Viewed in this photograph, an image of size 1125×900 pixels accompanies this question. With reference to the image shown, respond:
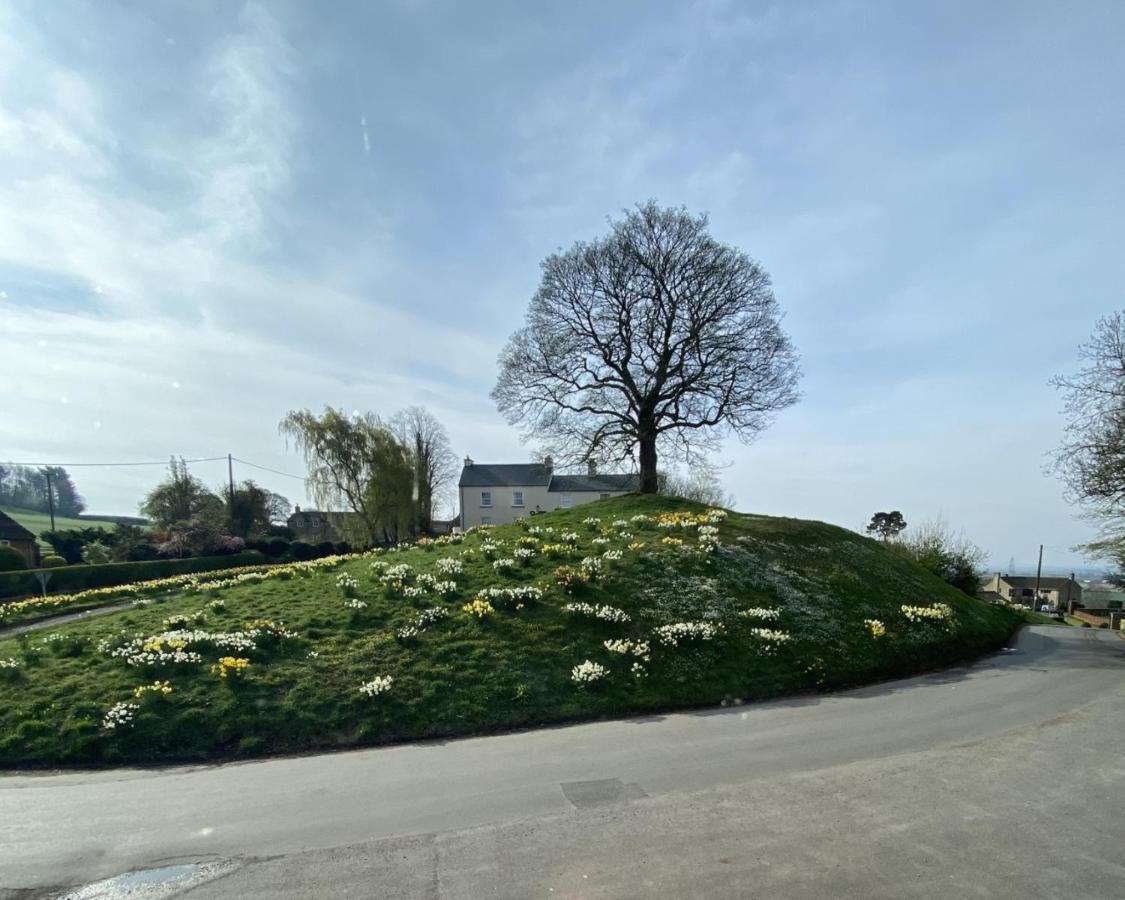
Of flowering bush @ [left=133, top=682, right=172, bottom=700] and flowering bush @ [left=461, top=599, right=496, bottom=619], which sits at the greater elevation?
flowering bush @ [left=461, top=599, right=496, bottom=619]

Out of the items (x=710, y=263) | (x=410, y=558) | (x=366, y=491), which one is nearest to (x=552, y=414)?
(x=710, y=263)

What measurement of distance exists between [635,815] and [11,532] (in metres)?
49.6

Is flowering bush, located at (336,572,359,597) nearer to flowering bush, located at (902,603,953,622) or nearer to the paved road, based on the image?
the paved road

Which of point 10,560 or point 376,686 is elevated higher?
point 376,686

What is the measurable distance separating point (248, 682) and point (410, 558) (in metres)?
8.53

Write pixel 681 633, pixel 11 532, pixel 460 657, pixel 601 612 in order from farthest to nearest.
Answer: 1. pixel 11 532
2. pixel 601 612
3. pixel 681 633
4. pixel 460 657

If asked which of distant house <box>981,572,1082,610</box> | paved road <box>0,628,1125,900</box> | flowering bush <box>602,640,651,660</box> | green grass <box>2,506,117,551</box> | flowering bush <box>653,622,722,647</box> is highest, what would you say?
green grass <box>2,506,117,551</box>

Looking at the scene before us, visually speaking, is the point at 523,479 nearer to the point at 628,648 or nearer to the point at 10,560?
the point at 10,560

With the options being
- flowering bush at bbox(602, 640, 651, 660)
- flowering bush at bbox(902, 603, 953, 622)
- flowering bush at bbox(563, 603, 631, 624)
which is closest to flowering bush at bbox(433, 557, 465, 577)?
flowering bush at bbox(563, 603, 631, 624)

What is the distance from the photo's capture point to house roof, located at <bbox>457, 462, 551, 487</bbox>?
200 ft

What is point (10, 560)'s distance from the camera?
28.7 metres

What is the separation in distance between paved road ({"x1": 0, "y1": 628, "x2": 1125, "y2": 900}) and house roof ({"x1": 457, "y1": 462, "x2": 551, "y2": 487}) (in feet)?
173

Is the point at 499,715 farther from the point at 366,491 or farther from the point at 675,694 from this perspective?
the point at 366,491

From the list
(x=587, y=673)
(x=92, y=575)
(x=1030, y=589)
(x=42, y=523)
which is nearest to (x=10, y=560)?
(x=92, y=575)
